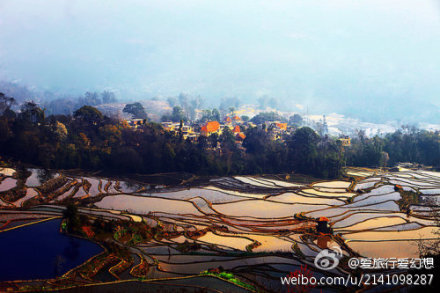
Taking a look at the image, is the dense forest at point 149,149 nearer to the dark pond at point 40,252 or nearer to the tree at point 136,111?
the dark pond at point 40,252

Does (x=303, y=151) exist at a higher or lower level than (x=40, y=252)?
higher

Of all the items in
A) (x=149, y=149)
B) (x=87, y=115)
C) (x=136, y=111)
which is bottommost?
(x=149, y=149)

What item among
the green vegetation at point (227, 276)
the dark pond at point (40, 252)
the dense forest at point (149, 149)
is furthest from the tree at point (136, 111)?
the green vegetation at point (227, 276)

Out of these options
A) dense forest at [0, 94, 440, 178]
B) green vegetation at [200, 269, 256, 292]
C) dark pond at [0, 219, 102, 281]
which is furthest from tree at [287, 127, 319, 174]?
dark pond at [0, 219, 102, 281]

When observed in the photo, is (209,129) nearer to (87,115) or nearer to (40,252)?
(87,115)

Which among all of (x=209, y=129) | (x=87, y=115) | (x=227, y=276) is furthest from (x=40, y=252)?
(x=209, y=129)

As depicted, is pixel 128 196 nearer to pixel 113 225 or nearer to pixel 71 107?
pixel 113 225
